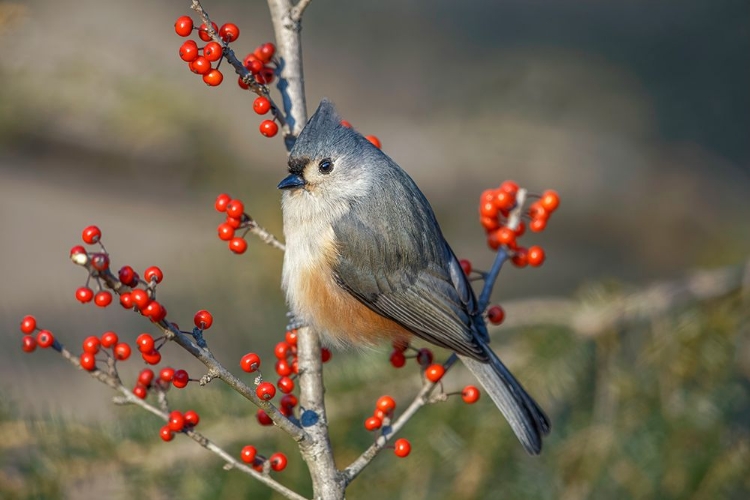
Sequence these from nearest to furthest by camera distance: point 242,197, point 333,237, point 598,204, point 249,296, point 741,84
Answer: point 333,237, point 249,296, point 242,197, point 598,204, point 741,84

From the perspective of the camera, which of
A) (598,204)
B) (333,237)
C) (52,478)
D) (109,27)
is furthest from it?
(109,27)

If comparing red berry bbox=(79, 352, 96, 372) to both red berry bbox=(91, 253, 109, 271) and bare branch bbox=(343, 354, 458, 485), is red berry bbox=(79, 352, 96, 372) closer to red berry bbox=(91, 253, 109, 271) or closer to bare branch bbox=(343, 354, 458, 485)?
red berry bbox=(91, 253, 109, 271)

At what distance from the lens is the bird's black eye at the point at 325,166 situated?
241 cm

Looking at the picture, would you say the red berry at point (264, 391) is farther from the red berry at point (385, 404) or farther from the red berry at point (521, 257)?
the red berry at point (521, 257)

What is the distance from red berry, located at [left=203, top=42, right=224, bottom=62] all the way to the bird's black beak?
0.76 metres

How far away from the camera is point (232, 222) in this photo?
1964 mm

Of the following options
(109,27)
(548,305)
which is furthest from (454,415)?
(109,27)

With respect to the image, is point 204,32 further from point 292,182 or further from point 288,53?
point 292,182

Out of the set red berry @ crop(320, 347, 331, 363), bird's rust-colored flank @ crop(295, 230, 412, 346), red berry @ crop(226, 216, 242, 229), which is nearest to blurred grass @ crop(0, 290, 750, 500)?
bird's rust-colored flank @ crop(295, 230, 412, 346)

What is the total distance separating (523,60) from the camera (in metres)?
6.74

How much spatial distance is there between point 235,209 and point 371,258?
2.00ft

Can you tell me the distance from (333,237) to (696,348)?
1.21 m

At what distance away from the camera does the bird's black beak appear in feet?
7.78

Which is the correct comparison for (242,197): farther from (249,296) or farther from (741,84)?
(741,84)
